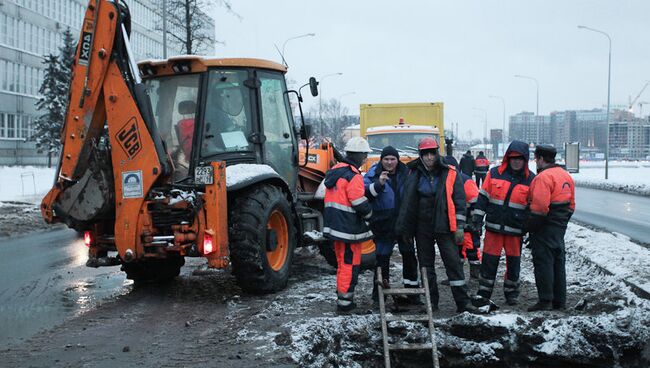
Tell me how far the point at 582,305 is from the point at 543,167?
5.00 feet

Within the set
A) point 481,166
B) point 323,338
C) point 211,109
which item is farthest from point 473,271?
point 481,166

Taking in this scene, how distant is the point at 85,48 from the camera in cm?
739

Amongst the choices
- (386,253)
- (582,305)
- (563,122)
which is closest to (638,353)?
(582,305)

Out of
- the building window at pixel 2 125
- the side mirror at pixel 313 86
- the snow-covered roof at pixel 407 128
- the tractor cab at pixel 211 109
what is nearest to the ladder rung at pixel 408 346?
the tractor cab at pixel 211 109

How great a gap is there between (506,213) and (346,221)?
174cm

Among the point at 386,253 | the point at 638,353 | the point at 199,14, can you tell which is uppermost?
the point at 199,14

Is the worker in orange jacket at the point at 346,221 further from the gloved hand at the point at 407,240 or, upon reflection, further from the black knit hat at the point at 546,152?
the black knit hat at the point at 546,152

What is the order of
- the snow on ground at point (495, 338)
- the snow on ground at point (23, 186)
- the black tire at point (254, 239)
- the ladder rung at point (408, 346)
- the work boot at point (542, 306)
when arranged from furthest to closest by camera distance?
the snow on ground at point (23, 186)
the black tire at point (254, 239)
the work boot at point (542, 306)
the snow on ground at point (495, 338)
the ladder rung at point (408, 346)

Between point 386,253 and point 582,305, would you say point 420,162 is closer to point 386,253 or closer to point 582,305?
point 386,253

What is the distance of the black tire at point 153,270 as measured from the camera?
28.6ft

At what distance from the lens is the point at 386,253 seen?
294 inches

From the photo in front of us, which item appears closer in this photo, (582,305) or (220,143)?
(582,305)

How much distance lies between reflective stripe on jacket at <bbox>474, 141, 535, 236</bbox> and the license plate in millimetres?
2952

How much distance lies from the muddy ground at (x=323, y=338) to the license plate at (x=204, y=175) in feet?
4.69
